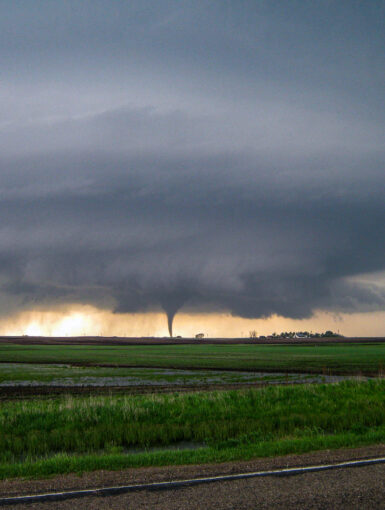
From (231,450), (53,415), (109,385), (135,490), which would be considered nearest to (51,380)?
(109,385)

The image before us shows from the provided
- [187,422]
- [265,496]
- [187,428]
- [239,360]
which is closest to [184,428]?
[187,428]

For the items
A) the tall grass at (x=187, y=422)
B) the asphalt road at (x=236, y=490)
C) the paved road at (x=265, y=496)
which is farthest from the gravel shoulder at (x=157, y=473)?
the tall grass at (x=187, y=422)

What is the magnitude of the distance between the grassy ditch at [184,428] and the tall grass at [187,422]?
0.05 meters

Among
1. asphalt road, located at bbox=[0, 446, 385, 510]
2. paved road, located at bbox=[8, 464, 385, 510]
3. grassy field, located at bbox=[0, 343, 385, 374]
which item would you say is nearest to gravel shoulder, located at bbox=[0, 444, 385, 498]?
asphalt road, located at bbox=[0, 446, 385, 510]

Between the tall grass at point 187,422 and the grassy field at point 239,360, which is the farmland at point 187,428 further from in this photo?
the grassy field at point 239,360

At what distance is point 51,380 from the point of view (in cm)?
5019

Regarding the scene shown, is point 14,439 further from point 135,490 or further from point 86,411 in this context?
point 135,490

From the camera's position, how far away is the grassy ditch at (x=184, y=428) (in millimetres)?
15680

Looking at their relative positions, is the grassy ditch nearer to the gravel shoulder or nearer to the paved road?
the gravel shoulder

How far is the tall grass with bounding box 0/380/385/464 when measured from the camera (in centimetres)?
1973

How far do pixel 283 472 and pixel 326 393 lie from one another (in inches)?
770

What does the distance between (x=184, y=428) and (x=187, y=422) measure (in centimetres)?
111

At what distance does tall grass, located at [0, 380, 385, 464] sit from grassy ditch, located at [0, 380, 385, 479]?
5 centimetres

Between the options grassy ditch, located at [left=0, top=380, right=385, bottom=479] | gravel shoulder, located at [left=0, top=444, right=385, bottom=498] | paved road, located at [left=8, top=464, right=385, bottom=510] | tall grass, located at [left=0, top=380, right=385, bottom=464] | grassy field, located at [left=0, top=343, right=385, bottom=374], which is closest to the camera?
paved road, located at [left=8, top=464, right=385, bottom=510]
